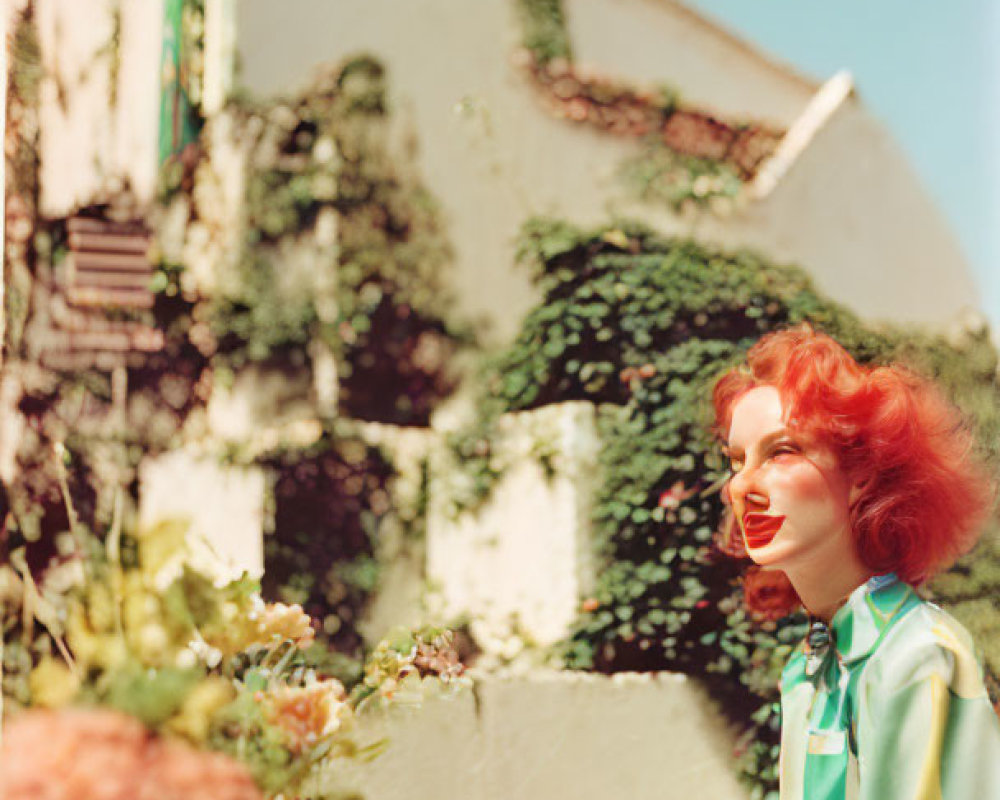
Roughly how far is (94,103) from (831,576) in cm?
397

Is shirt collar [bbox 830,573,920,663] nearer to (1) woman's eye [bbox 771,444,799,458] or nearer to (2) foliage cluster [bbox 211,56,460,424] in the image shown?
(1) woman's eye [bbox 771,444,799,458]

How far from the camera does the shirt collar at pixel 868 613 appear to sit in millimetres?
2338

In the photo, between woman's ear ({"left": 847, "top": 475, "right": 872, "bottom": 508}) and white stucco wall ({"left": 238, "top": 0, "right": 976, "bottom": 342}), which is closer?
woman's ear ({"left": 847, "top": 475, "right": 872, "bottom": 508})

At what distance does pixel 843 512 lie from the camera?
2510mm

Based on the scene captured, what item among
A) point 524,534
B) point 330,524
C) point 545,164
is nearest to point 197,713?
point 524,534

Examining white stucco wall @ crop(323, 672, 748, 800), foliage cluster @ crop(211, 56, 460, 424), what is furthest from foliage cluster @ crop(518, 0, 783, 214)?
white stucco wall @ crop(323, 672, 748, 800)

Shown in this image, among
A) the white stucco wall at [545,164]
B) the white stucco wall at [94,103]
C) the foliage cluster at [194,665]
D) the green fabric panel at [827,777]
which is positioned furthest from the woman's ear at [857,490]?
the white stucco wall at [545,164]

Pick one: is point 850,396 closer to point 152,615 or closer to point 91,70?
point 152,615

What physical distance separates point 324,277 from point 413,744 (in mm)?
3484

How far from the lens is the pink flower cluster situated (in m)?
1.61

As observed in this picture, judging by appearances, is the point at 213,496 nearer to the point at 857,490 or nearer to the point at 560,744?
the point at 560,744

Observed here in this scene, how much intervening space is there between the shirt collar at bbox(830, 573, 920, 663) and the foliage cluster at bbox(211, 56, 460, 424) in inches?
162

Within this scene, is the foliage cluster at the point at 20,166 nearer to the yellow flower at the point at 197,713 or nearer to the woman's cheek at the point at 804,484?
the yellow flower at the point at 197,713

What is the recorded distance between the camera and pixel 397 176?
22.0 ft
